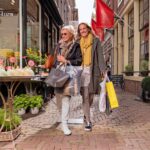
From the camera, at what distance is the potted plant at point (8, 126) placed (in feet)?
18.6

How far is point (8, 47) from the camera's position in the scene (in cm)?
972

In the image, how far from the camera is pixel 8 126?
5879 mm

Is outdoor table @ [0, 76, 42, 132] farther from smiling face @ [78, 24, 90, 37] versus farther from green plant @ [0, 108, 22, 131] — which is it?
smiling face @ [78, 24, 90, 37]

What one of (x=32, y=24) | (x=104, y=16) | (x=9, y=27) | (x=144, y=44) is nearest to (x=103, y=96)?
(x=9, y=27)

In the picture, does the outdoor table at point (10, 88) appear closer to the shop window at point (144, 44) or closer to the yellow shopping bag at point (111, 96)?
the yellow shopping bag at point (111, 96)

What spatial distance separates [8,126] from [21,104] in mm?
2561

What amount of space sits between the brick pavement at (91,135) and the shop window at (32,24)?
3284 mm

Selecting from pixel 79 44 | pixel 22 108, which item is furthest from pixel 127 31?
pixel 79 44

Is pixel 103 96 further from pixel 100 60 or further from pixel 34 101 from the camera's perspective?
pixel 34 101

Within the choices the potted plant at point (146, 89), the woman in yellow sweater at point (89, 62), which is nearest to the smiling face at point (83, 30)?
the woman in yellow sweater at point (89, 62)

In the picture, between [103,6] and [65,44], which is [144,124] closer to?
[65,44]

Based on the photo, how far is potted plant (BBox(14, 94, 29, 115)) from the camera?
329 inches

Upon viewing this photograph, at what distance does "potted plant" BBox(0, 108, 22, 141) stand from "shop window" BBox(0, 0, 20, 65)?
3744 millimetres

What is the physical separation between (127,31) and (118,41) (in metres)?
4.56
